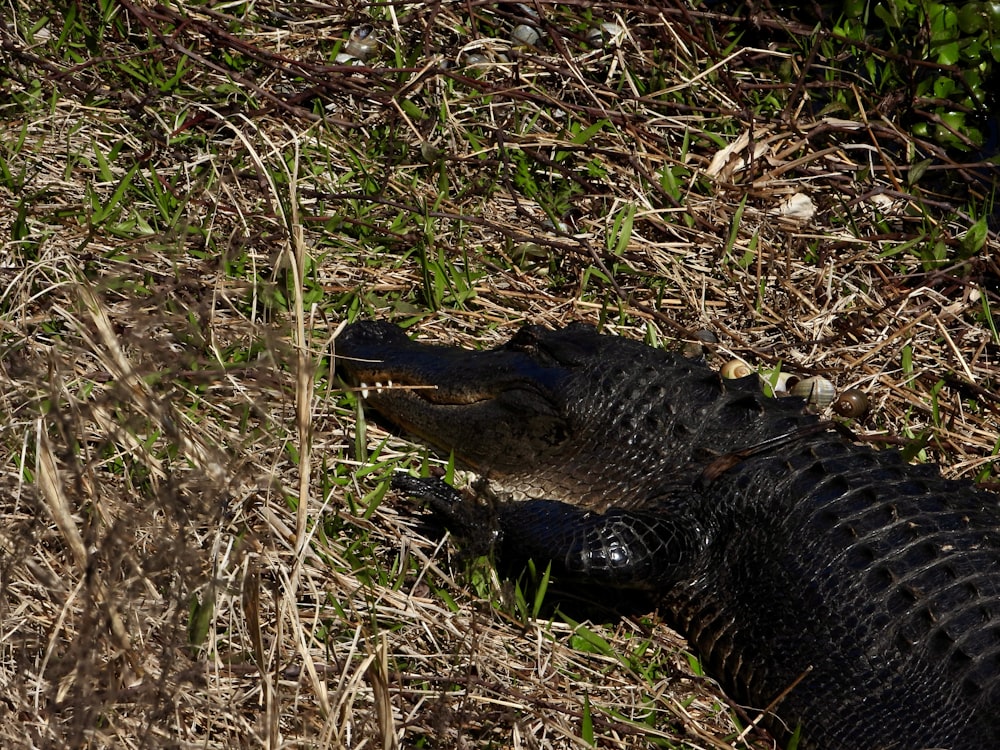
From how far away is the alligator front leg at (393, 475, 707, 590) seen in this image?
9.70ft

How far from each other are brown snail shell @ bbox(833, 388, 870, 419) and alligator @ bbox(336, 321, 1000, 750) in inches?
16.3

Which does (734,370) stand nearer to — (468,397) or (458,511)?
(468,397)

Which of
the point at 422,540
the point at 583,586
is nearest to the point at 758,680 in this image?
the point at 583,586

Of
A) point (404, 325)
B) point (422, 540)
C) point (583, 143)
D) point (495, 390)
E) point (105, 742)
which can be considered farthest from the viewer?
point (583, 143)

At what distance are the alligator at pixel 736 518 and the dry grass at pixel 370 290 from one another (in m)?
0.16

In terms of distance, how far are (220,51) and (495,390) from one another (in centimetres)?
211

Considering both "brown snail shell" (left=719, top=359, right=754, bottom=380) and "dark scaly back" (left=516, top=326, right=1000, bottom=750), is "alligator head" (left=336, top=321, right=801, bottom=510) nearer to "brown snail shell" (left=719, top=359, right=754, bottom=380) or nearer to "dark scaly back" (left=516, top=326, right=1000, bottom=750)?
"dark scaly back" (left=516, top=326, right=1000, bottom=750)

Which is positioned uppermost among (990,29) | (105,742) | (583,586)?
(990,29)

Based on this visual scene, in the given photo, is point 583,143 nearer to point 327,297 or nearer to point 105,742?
point 327,297

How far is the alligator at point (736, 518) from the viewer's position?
270 centimetres

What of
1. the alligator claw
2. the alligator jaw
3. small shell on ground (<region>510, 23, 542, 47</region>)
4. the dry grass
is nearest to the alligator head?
the alligator jaw

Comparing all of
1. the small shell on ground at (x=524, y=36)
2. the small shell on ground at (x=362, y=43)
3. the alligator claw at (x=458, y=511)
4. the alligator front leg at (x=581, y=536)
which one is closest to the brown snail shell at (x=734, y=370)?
the alligator front leg at (x=581, y=536)

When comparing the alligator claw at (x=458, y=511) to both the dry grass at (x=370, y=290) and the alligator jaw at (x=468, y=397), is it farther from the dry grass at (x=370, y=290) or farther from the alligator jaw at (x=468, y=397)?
the alligator jaw at (x=468, y=397)

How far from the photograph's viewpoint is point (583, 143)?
457 centimetres
